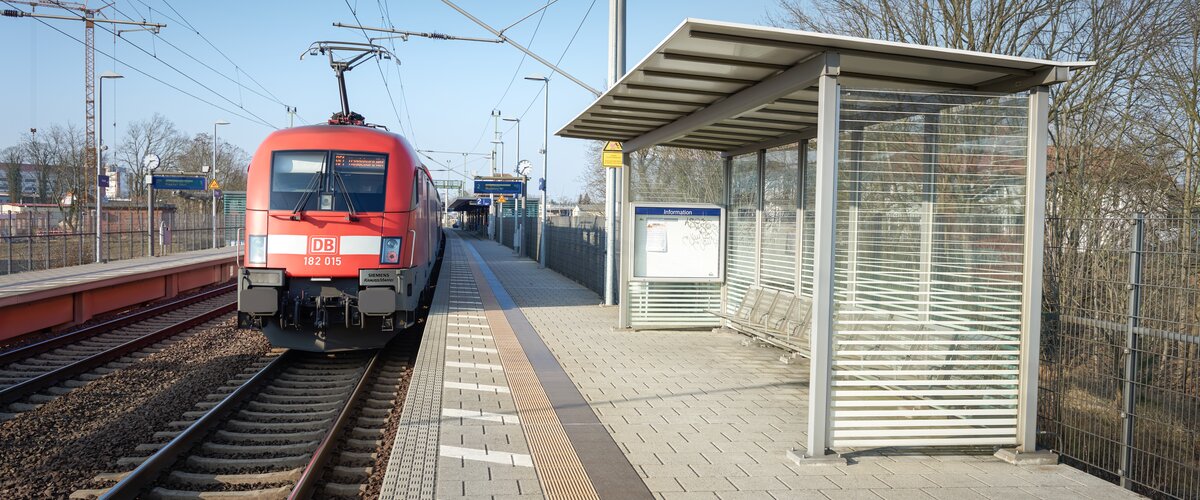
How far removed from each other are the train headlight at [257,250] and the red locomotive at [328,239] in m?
0.01

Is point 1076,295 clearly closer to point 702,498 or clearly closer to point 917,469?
point 917,469

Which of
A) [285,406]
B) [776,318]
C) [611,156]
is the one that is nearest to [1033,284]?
[776,318]

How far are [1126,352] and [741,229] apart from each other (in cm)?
602

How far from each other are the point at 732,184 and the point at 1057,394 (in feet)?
19.5

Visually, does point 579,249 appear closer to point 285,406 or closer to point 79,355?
point 79,355

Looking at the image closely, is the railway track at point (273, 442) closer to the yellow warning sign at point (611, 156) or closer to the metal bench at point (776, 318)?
the metal bench at point (776, 318)

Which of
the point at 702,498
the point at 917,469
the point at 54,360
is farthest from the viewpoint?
the point at 54,360

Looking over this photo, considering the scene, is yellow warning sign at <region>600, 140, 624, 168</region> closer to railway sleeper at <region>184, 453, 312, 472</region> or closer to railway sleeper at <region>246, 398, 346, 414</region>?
railway sleeper at <region>246, 398, 346, 414</region>

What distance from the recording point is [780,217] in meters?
9.93

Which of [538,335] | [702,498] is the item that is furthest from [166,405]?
[702,498]

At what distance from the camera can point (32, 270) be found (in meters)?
19.2

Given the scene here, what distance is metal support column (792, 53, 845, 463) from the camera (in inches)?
215

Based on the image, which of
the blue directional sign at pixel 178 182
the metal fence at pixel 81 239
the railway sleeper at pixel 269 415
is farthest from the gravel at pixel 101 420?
the blue directional sign at pixel 178 182

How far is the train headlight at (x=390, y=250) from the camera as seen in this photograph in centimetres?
1078
